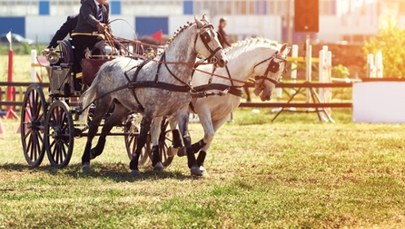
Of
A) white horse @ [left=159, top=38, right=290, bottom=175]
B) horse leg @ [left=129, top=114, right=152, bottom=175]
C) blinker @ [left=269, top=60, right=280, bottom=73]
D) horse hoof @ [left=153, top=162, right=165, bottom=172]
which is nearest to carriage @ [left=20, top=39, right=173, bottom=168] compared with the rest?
horse hoof @ [left=153, top=162, right=165, bottom=172]

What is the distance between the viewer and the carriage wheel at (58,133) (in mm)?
18625

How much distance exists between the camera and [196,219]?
12305mm

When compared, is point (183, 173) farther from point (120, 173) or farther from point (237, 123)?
point (237, 123)

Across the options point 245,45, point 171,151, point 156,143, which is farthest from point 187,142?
point 245,45

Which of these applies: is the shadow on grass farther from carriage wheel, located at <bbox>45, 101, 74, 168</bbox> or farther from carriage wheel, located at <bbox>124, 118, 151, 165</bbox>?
carriage wheel, located at <bbox>124, 118, 151, 165</bbox>

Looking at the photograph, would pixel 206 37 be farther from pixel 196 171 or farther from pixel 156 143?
pixel 156 143

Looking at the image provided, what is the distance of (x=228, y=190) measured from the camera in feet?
48.9

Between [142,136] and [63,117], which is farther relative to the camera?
[63,117]

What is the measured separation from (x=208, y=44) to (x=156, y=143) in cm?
197

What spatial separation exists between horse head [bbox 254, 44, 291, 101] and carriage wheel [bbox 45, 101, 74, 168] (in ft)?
9.01

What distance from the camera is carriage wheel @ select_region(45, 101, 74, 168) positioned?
61.1ft

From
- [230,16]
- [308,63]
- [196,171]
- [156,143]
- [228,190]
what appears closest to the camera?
[228,190]

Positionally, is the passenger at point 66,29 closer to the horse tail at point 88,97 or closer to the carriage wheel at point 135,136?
the horse tail at point 88,97

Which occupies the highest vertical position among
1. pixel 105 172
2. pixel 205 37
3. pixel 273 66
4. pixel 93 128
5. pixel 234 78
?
pixel 205 37
